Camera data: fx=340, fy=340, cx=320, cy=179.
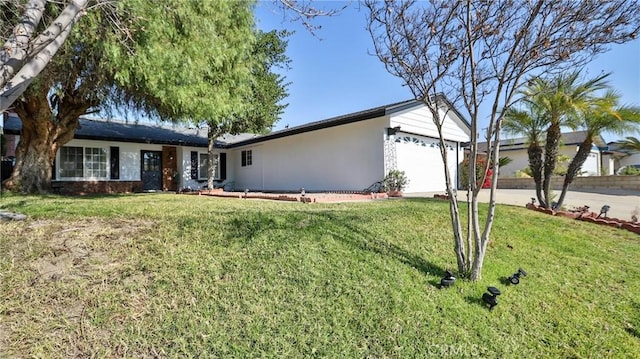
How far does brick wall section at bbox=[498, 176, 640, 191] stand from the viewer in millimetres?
15867

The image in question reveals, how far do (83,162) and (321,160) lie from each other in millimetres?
10576

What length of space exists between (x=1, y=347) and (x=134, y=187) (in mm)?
15598

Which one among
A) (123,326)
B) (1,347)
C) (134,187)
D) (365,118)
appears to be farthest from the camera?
(134,187)

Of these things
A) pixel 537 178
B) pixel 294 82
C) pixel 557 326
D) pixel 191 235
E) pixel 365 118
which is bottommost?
pixel 557 326

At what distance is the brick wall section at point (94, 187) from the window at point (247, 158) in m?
5.52

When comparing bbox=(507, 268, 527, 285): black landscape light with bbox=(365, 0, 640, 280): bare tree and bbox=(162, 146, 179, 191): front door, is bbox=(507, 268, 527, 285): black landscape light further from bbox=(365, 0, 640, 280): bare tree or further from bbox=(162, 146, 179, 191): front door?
bbox=(162, 146, 179, 191): front door

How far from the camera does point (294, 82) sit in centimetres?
1712

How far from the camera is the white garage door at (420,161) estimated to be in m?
13.6

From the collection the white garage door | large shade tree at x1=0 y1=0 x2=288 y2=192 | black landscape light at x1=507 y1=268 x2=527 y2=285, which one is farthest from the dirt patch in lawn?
the white garage door

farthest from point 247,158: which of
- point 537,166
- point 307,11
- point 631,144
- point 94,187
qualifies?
point 631,144

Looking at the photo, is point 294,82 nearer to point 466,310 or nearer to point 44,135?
Answer: point 44,135

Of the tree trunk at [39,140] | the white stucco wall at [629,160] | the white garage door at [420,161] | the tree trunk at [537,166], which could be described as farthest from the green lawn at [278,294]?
the white stucco wall at [629,160]

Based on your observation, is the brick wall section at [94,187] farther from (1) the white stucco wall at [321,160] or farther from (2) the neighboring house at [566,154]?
(2) the neighboring house at [566,154]

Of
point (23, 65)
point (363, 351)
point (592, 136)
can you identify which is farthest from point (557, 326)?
point (592, 136)
